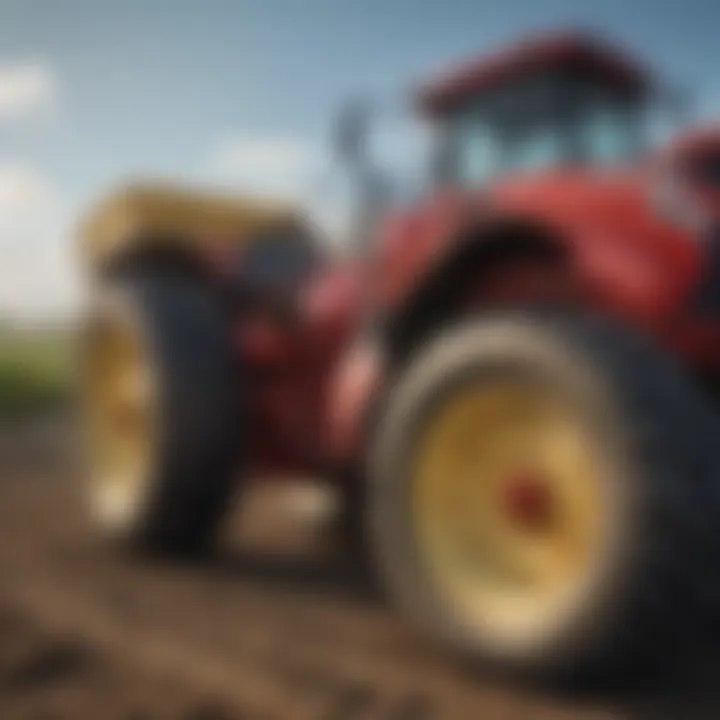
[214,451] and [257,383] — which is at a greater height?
[257,383]

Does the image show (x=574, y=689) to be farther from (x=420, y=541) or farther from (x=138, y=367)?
(x=138, y=367)

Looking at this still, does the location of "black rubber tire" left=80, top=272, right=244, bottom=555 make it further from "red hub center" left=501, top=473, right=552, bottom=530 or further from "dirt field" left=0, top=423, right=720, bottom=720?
"red hub center" left=501, top=473, right=552, bottom=530

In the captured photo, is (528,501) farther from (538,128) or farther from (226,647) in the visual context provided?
(538,128)

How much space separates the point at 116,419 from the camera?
327cm

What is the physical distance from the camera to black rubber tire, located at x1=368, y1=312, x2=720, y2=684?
1685mm

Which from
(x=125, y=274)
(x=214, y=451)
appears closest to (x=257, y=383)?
(x=214, y=451)

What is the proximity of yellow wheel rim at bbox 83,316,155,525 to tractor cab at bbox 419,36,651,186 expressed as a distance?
0.94 meters

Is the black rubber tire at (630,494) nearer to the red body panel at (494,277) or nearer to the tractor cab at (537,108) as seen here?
the red body panel at (494,277)

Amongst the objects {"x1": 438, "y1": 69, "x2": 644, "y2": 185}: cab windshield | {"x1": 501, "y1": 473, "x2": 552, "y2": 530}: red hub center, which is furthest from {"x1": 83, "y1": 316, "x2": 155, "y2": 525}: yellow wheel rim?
{"x1": 501, "y1": 473, "x2": 552, "y2": 530}: red hub center

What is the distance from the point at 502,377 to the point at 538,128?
882 mm

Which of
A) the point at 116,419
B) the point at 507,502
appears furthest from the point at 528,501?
the point at 116,419

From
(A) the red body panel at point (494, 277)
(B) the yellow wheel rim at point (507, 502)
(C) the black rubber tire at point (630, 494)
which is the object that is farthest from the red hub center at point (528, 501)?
(A) the red body panel at point (494, 277)

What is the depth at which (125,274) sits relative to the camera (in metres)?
3.30

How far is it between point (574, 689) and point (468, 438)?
0.46 metres
